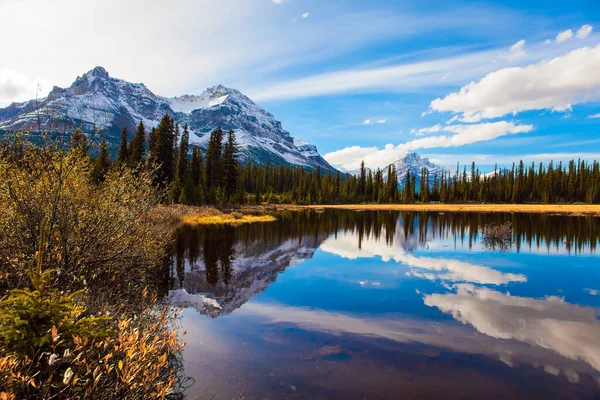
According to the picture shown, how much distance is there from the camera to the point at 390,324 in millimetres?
12461

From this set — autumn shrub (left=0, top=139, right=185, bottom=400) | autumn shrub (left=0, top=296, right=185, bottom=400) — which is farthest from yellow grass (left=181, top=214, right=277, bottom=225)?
autumn shrub (left=0, top=296, right=185, bottom=400)

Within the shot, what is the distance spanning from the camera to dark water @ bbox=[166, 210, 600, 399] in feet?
27.7

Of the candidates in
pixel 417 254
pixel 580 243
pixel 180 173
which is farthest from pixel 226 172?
pixel 580 243

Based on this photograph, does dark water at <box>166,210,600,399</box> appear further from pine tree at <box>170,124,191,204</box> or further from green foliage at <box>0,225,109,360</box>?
pine tree at <box>170,124,191,204</box>

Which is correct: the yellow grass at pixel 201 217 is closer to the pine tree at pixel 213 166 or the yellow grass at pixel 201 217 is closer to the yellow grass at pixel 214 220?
the yellow grass at pixel 214 220

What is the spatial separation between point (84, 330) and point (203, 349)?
Answer: 19.8 ft

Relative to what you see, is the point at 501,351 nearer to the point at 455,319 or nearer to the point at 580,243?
the point at 455,319

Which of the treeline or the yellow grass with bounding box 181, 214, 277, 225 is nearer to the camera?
the yellow grass with bounding box 181, 214, 277, 225

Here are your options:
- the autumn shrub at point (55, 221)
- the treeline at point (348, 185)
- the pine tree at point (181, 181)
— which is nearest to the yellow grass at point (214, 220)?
the pine tree at point (181, 181)

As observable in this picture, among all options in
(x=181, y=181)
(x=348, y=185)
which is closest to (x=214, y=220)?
(x=181, y=181)

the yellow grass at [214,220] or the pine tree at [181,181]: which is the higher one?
the pine tree at [181,181]

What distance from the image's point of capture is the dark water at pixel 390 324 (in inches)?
332

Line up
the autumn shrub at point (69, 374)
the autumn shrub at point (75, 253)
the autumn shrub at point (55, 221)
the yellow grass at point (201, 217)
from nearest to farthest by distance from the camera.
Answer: the autumn shrub at point (69, 374) < the autumn shrub at point (75, 253) < the autumn shrub at point (55, 221) < the yellow grass at point (201, 217)

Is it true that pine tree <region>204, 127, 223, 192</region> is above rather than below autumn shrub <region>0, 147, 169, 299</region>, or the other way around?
above
